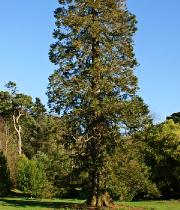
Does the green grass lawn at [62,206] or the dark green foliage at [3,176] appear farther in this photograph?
the dark green foliage at [3,176]

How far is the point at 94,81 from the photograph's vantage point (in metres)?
35.7

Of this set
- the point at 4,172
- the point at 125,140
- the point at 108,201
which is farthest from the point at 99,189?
the point at 4,172

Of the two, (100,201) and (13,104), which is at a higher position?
(13,104)

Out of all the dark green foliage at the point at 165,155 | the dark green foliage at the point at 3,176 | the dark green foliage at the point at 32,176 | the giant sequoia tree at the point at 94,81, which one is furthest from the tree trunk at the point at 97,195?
the dark green foliage at the point at 3,176

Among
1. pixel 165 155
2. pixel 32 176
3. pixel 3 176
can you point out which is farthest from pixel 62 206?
pixel 3 176

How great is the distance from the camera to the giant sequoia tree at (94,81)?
1373 inches

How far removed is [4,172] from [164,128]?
1924 cm

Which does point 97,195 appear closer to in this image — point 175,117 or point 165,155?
point 165,155

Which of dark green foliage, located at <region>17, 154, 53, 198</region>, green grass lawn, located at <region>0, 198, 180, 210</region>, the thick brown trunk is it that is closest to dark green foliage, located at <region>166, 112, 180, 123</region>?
dark green foliage, located at <region>17, 154, 53, 198</region>

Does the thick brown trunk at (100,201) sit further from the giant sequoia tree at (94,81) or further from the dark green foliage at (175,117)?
the dark green foliage at (175,117)

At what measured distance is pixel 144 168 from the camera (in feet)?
123

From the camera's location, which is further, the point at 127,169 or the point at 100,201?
the point at 127,169

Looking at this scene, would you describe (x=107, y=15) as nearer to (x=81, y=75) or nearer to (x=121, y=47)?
(x=121, y=47)

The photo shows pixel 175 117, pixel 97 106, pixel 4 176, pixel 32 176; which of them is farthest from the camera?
pixel 175 117
